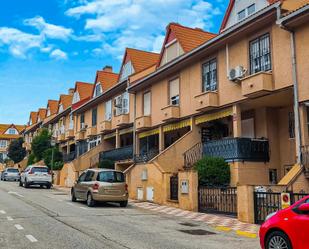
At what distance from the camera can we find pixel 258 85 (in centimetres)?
1670

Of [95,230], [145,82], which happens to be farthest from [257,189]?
[145,82]

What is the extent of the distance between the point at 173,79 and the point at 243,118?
5.57 meters

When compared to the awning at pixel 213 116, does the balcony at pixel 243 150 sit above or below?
below

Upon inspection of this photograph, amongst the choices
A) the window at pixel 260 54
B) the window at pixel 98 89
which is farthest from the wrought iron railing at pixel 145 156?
the window at pixel 98 89

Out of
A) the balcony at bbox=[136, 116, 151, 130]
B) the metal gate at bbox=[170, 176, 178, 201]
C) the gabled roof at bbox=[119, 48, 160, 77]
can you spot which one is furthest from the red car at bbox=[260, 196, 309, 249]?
the gabled roof at bbox=[119, 48, 160, 77]

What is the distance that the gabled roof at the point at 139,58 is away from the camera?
30.7m

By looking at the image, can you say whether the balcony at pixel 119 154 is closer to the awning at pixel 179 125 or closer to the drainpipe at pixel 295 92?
the awning at pixel 179 125

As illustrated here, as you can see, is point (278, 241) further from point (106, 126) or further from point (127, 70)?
point (106, 126)

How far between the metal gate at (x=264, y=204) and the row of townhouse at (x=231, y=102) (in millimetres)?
1565

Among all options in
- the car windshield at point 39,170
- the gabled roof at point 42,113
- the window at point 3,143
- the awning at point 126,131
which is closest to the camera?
the car windshield at point 39,170

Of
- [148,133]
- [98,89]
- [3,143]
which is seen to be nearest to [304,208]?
[148,133]

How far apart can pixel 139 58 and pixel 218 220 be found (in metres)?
20.4

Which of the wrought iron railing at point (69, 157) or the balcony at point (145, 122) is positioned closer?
the balcony at point (145, 122)

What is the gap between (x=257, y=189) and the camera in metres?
13.7
